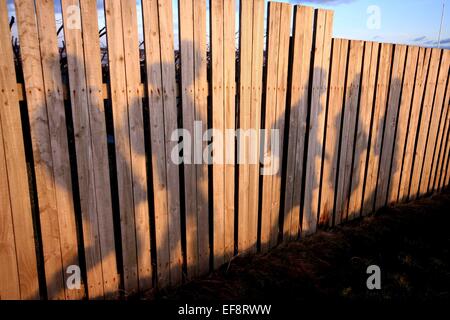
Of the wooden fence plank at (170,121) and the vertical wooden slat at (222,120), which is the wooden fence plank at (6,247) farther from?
the vertical wooden slat at (222,120)

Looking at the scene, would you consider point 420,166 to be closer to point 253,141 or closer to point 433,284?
point 433,284

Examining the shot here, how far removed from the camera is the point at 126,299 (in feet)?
7.99

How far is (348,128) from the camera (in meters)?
3.51

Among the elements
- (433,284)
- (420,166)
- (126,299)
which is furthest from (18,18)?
(420,166)

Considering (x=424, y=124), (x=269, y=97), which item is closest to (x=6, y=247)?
(x=269, y=97)

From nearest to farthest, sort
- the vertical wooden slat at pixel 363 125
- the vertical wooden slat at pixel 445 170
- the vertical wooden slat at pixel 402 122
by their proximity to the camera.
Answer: the vertical wooden slat at pixel 363 125 → the vertical wooden slat at pixel 402 122 → the vertical wooden slat at pixel 445 170

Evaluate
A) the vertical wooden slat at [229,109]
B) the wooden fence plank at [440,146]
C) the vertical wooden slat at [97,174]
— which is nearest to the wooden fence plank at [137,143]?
the vertical wooden slat at [97,174]

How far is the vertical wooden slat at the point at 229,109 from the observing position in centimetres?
236

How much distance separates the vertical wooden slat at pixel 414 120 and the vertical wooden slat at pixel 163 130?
136 inches

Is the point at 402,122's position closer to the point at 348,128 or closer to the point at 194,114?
the point at 348,128

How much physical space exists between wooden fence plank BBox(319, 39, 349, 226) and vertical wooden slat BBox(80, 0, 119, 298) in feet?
7.46

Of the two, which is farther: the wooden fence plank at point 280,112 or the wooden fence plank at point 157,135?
the wooden fence plank at point 280,112

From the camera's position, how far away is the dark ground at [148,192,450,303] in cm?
255

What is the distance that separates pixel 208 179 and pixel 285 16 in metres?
1.57
